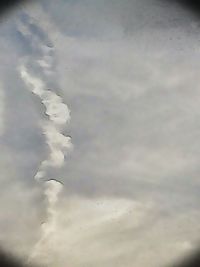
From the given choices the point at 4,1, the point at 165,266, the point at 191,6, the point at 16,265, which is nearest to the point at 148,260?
the point at 165,266

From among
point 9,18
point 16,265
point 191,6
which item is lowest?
point 16,265

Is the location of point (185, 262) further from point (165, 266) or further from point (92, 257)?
point (92, 257)

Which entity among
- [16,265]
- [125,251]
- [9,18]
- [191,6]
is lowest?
[16,265]

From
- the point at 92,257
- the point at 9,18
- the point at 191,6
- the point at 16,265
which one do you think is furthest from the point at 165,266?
the point at 9,18

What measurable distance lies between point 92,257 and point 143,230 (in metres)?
0.26

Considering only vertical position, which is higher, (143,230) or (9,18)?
(9,18)

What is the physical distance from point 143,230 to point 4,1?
1.25 meters

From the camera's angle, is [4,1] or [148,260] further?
[4,1]

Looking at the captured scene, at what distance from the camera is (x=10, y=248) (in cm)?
201

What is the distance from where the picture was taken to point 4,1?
2.15 meters

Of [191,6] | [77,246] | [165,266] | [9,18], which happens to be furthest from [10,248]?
[191,6]

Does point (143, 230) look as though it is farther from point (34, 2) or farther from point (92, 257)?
point (34, 2)

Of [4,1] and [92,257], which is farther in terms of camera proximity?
[4,1]

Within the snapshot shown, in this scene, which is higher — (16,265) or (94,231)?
(94,231)
